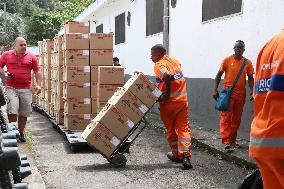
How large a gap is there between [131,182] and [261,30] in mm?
3626

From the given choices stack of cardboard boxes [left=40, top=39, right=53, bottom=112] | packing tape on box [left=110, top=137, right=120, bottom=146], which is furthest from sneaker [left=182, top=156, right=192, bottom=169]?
stack of cardboard boxes [left=40, top=39, right=53, bottom=112]

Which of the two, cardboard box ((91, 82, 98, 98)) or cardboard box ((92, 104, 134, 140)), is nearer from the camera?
cardboard box ((92, 104, 134, 140))

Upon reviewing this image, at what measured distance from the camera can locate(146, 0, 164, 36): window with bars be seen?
13018 mm

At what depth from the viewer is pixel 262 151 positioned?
223 centimetres

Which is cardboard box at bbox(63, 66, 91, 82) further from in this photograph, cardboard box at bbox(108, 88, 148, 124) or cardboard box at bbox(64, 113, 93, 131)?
cardboard box at bbox(108, 88, 148, 124)

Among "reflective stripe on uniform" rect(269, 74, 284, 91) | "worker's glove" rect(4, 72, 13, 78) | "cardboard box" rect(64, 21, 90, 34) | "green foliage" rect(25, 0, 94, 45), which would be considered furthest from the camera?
"green foliage" rect(25, 0, 94, 45)

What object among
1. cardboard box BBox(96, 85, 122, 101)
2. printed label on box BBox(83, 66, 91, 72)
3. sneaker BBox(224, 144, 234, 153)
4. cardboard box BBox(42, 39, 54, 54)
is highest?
cardboard box BBox(42, 39, 54, 54)

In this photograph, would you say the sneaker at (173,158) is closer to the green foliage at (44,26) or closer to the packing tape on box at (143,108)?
the packing tape on box at (143,108)

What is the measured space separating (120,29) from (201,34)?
850 centimetres

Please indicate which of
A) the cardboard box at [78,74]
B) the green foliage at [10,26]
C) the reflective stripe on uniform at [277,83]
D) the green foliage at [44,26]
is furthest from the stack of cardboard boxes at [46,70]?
the green foliage at [10,26]

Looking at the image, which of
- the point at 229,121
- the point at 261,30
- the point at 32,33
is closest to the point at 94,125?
the point at 229,121

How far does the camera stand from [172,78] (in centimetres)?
671

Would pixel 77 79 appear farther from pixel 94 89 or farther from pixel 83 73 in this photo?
pixel 94 89

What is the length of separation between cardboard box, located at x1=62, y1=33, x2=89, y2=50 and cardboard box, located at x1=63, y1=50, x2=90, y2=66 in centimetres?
7
